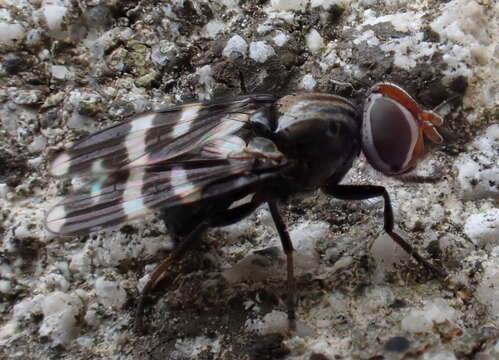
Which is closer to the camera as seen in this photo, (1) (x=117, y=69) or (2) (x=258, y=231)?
(2) (x=258, y=231)

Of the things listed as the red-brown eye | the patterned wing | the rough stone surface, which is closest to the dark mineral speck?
the rough stone surface

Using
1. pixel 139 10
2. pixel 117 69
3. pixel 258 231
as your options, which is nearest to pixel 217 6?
pixel 139 10

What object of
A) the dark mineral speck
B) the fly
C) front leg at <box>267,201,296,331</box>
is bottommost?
the dark mineral speck

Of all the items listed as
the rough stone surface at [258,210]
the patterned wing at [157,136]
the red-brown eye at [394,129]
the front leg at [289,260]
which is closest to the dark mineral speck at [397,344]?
the rough stone surface at [258,210]

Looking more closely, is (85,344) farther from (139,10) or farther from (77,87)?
(139,10)

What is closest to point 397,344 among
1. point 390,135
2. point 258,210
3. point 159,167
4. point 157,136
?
point 390,135

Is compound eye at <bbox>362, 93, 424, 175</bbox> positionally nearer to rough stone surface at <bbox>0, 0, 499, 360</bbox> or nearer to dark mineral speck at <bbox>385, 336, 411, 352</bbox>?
rough stone surface at <bbox>0, 0, 499, 360</bbox>

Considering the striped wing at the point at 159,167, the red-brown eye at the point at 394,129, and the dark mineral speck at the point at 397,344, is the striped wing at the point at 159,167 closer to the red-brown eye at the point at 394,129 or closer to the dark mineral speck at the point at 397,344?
the red-brown eye at the point at 394,129

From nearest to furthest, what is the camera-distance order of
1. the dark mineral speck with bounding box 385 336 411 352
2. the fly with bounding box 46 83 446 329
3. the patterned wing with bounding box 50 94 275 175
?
the dark mineral speck with bounding box 385 336 411 352
the fly with bounding box 46 83 446 329
the patterned wing with bounding box 50 94 275 175
